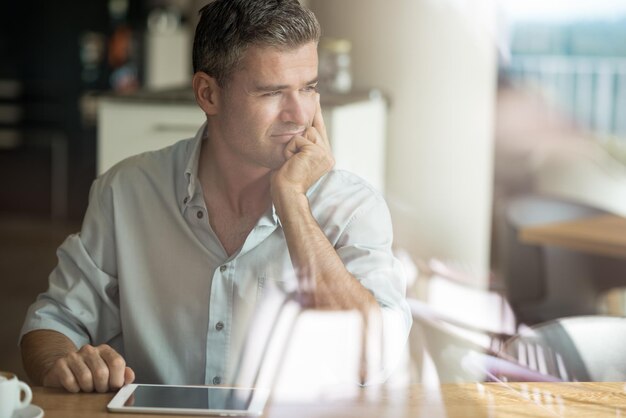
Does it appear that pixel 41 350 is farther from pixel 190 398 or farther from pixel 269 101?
pixel 269 101

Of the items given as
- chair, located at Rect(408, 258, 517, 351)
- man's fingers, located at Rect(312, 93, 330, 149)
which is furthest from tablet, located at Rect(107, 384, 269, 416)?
chair, located at Rect(408, 258, 517, 351)

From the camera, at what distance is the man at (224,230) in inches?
57.0

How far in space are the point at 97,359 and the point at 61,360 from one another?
5 centimetres

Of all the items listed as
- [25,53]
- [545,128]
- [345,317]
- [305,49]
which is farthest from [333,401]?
[25,53]

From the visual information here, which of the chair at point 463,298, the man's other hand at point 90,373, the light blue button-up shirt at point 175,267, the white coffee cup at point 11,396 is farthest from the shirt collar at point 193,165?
the chair at point 463,298

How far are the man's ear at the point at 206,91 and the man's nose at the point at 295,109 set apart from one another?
0.39 feet

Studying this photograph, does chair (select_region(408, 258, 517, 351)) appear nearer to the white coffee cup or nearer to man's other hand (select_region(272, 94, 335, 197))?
man's other hand (select_region(272, 94, 335, 197))

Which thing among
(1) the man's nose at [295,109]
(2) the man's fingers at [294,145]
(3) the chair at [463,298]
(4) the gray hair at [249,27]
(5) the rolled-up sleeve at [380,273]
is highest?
(4) the gray hair at [249,27]

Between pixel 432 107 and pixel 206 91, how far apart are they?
1518 mm

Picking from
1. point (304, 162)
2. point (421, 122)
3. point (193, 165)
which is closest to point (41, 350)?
point (193, 165)

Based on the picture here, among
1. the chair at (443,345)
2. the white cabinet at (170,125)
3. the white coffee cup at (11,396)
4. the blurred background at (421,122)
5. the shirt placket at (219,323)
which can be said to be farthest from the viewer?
the blurred background at (421,122)

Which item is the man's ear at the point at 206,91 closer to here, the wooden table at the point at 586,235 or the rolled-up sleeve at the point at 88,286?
the rolled-up sleeve at the point at 88,286

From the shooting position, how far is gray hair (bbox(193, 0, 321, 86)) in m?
1.44

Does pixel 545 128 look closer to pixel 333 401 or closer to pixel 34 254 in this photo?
pixel 34 254
